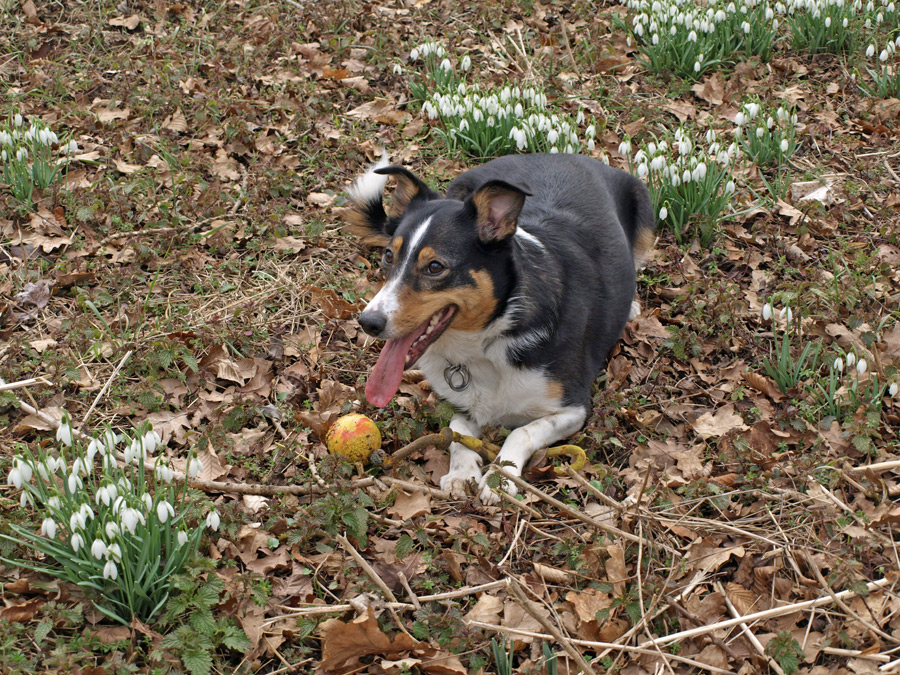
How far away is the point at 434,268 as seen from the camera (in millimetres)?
3510

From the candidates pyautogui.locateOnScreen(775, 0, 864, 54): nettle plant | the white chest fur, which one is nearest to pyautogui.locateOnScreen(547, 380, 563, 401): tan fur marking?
the white chest fur

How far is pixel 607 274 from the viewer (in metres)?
4.33

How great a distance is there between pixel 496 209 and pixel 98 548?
200 cm

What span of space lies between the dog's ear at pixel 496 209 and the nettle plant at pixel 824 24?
4.34 metres

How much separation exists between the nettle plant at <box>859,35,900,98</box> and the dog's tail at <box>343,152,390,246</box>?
3811mm

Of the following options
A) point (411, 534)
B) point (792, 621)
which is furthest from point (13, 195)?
point (792, 621)

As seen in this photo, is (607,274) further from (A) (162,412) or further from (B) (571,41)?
(B) (571,41)

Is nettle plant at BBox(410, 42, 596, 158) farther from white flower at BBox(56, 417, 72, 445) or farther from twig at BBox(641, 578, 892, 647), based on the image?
white flower at BBox(56, 417, 72, 445)

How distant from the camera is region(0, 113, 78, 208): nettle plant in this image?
4949 mm

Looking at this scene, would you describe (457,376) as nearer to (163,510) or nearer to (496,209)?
(496,209)

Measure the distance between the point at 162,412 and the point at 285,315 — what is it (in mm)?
981

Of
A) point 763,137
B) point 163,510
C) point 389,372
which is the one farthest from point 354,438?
point 763,137

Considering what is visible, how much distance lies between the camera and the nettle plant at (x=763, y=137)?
543 centimetres

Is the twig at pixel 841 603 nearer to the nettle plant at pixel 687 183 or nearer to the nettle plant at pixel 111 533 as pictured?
the nettle plant at pixel 111 533
